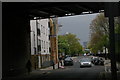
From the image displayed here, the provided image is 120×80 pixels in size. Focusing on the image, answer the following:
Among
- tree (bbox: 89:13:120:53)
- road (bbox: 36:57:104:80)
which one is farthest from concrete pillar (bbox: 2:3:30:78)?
tree (bbox: 89:13:120:53)

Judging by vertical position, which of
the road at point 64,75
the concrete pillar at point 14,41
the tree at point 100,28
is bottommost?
the road at point 64,75

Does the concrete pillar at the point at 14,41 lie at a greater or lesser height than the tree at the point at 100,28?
lesser

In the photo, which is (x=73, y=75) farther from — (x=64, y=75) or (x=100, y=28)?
(x=100, y=28)

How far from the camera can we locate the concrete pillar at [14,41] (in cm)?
3164

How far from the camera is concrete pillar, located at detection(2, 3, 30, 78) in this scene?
3164cm

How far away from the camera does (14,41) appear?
113ft

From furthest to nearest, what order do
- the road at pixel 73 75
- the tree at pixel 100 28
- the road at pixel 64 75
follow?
the tree at pixel 100 28 < the road at pixel 64 75 < the road at pixel 73 75

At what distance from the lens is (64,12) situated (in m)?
40.2

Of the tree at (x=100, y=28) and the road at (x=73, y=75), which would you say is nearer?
the road at (x=73, y=75)

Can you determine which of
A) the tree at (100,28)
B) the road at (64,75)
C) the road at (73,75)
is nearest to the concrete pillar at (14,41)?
the road at (64,75)

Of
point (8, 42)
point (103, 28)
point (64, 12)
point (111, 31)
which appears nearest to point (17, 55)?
point (8, 42)

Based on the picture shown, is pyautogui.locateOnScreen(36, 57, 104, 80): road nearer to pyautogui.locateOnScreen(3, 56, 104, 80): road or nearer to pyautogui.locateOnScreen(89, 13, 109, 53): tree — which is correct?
pyautogui.locateOnScreen(3, 56, 104, 80): road

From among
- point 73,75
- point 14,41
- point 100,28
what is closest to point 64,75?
point 73,75

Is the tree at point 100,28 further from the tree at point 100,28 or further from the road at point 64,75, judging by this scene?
the road at point 64,75
